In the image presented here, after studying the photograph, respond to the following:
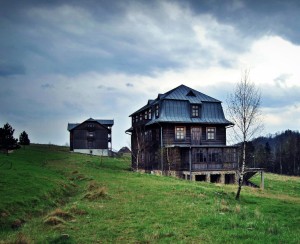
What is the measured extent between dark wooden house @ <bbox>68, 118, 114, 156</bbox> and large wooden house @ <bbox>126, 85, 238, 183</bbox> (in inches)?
1531

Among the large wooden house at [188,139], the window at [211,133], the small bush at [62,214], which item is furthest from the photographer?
the window at [211,133]

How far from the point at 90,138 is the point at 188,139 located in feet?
156

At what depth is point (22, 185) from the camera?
2306cm

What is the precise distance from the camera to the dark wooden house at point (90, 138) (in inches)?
3501

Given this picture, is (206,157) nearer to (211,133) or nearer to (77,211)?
(211,133)

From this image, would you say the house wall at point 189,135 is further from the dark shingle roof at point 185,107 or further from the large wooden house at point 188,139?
the dark shingle roof at point 185,107

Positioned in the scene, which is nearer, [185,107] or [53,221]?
[53,221]

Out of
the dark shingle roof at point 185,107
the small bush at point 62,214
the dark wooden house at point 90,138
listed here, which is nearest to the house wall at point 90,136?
the dark wooden house at point 90,138

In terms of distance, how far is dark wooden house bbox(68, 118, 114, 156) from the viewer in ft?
292

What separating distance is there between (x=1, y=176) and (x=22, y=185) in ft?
11.2

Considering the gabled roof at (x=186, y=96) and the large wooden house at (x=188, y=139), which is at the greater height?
the gabled roof at (x=186, y=96)

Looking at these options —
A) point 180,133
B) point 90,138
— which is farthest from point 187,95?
point 90,138

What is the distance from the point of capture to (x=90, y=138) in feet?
295

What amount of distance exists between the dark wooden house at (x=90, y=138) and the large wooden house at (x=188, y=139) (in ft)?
128
